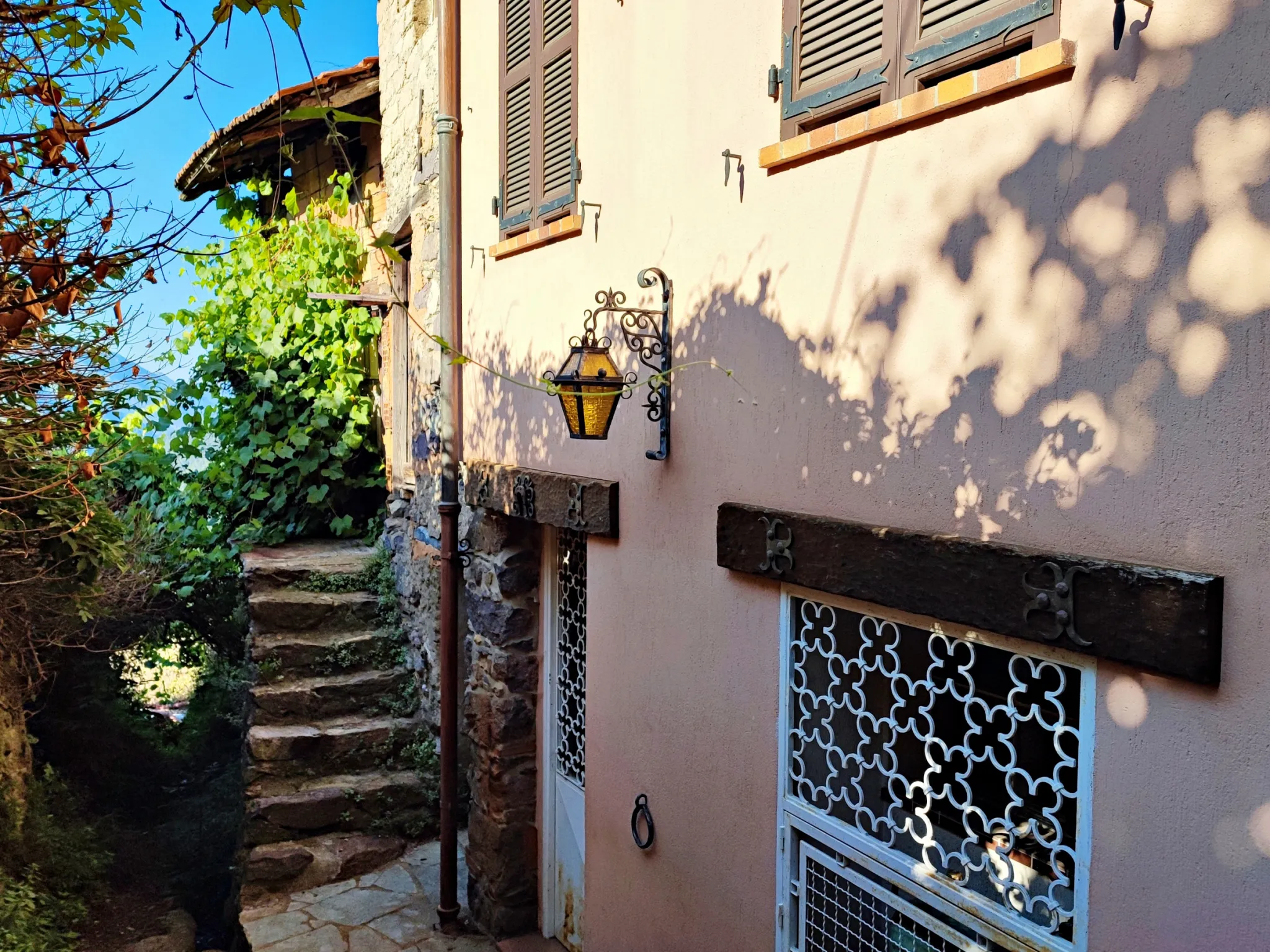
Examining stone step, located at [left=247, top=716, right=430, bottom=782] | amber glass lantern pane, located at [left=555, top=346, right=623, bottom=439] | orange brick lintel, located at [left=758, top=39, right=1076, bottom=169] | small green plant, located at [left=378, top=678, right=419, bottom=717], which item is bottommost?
stone step, located at [left=247, top=716, right=430, bottom=782]

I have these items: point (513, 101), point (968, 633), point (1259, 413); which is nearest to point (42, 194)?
point (513, 101)

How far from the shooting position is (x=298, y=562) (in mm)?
7559

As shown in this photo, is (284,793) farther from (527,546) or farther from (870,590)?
(870,590)

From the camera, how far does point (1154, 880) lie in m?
1.97

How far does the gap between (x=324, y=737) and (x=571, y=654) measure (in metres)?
2.40

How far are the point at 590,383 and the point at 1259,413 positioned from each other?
215 cm

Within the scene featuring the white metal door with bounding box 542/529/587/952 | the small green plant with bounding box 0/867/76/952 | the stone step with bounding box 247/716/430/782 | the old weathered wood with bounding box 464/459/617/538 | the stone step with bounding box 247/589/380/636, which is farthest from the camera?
the stone step with bounding box 247/589/380/636

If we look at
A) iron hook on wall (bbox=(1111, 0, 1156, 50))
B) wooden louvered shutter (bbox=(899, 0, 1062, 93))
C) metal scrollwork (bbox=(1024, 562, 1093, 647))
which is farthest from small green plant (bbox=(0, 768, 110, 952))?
iron hook on wall (bbox=(1111, 0, 1156, 50))

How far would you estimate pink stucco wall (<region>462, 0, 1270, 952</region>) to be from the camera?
5.98 feet

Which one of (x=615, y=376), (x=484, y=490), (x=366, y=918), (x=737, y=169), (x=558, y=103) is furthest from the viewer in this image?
(x=366, y=918)

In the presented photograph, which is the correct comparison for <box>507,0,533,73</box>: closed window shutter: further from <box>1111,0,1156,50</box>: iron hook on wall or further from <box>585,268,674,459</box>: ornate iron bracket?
<box>1111,0,1156,50</box>: iron hook on wall

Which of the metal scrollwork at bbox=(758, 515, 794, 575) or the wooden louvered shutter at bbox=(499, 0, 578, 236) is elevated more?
the wooden louvered shutter at bbox=(499, 0, 578, 236)

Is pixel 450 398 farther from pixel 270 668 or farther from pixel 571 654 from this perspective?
pixel 270 668

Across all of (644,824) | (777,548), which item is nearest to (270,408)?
(644,824)
